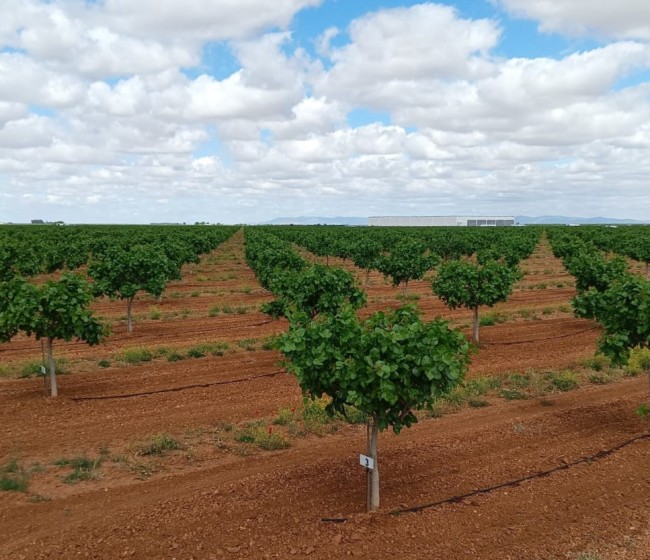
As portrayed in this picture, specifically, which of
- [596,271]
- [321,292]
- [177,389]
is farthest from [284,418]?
[596,271]

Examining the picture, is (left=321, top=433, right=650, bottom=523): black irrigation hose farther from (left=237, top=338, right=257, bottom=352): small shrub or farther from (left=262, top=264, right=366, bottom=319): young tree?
(left=237, top=338, right=257, bottom=352): small shrub

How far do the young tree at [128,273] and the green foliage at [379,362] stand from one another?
60.3 feet

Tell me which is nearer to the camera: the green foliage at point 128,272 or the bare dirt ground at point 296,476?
the bare dirt ground at point 296,476

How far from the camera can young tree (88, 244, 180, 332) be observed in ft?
85.7

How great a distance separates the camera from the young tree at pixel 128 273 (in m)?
26.1

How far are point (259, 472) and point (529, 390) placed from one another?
349 inches

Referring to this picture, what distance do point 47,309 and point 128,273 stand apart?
12.2 m

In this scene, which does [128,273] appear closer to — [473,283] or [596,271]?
[473,283]

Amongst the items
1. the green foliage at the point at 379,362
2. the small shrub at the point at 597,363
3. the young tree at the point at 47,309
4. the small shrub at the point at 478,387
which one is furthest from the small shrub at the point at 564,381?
the young tree at the point at 47,309

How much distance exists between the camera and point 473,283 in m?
21.6

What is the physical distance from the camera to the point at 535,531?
355 inches

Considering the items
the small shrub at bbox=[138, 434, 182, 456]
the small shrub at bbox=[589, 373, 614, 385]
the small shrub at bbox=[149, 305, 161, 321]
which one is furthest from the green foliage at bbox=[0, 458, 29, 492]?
the small shrub at bbox=[149, 305, 161, 321]

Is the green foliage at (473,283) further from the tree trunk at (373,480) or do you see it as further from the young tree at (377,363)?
the tree trunk at (373,480)

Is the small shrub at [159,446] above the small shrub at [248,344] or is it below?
below
